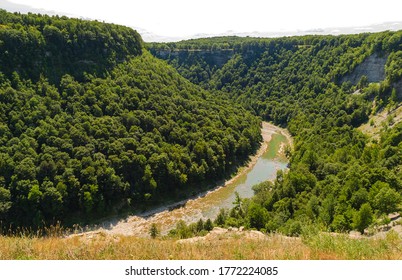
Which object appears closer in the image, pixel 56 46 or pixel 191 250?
pixel 191 250

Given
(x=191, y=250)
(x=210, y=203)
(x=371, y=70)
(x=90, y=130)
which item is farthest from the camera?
(x=371, y=70)

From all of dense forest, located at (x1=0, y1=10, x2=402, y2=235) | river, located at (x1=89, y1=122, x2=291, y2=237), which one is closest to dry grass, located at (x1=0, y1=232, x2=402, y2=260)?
dense forest, located at (x1=0, y1=10, x2=402, y2=235)

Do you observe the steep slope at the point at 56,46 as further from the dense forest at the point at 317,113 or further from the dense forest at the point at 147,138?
the dense forest at the point at 317,113

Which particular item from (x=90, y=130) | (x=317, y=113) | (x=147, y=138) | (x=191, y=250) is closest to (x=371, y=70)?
(x=317, y=113)

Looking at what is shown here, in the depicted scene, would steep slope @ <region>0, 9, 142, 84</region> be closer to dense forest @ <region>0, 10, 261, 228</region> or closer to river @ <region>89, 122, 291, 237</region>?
dense forest @ <region>0, 10, 261, 228</region>

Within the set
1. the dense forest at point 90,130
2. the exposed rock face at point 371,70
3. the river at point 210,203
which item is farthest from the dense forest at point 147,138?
the river at point 210,203

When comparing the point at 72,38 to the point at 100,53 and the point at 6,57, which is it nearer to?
the point at 100,53

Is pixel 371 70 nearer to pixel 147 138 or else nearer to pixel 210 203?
pixel 210 203
